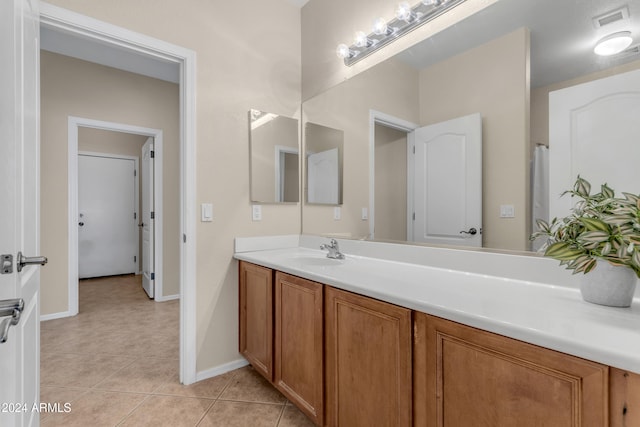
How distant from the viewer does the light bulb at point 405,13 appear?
1.61 m

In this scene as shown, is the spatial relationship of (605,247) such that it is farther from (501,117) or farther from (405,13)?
(405,13)

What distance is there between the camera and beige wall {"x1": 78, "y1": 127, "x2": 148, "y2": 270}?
452 centimetres

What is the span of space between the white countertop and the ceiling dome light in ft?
2.48

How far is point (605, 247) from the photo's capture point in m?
0.77

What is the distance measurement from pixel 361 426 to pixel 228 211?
1.48 metres

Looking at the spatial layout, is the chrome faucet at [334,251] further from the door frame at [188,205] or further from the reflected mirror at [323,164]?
the door frame at [188,205]

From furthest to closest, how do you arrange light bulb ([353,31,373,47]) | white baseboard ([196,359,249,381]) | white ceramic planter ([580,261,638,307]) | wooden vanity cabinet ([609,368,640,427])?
1. white baseboard ([196,359,249,381])
2. light bulb ([353,31,373,47])
3. white ceramic planter ([580,261,638,307])
4. wooden vanity cabinet ([609,368,640,427])

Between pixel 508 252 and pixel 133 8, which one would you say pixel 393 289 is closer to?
pixel 508 252

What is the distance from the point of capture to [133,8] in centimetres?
176

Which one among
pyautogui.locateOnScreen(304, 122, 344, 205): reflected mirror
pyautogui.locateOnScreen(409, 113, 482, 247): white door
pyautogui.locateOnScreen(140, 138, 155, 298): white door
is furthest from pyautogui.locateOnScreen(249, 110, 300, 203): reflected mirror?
pyautogui.locateOnScreen(140, 138, 155, 298): white door

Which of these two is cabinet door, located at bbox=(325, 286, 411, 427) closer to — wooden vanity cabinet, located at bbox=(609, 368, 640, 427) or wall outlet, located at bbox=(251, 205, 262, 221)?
wooden vanity cabinet, located at bbox=(609, 368, 640, 427)

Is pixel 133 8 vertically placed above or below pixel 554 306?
above

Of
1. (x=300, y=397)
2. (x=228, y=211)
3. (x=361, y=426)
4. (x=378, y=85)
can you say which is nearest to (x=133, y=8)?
(x=228, y=211)

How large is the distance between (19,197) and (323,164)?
5.68 ft
